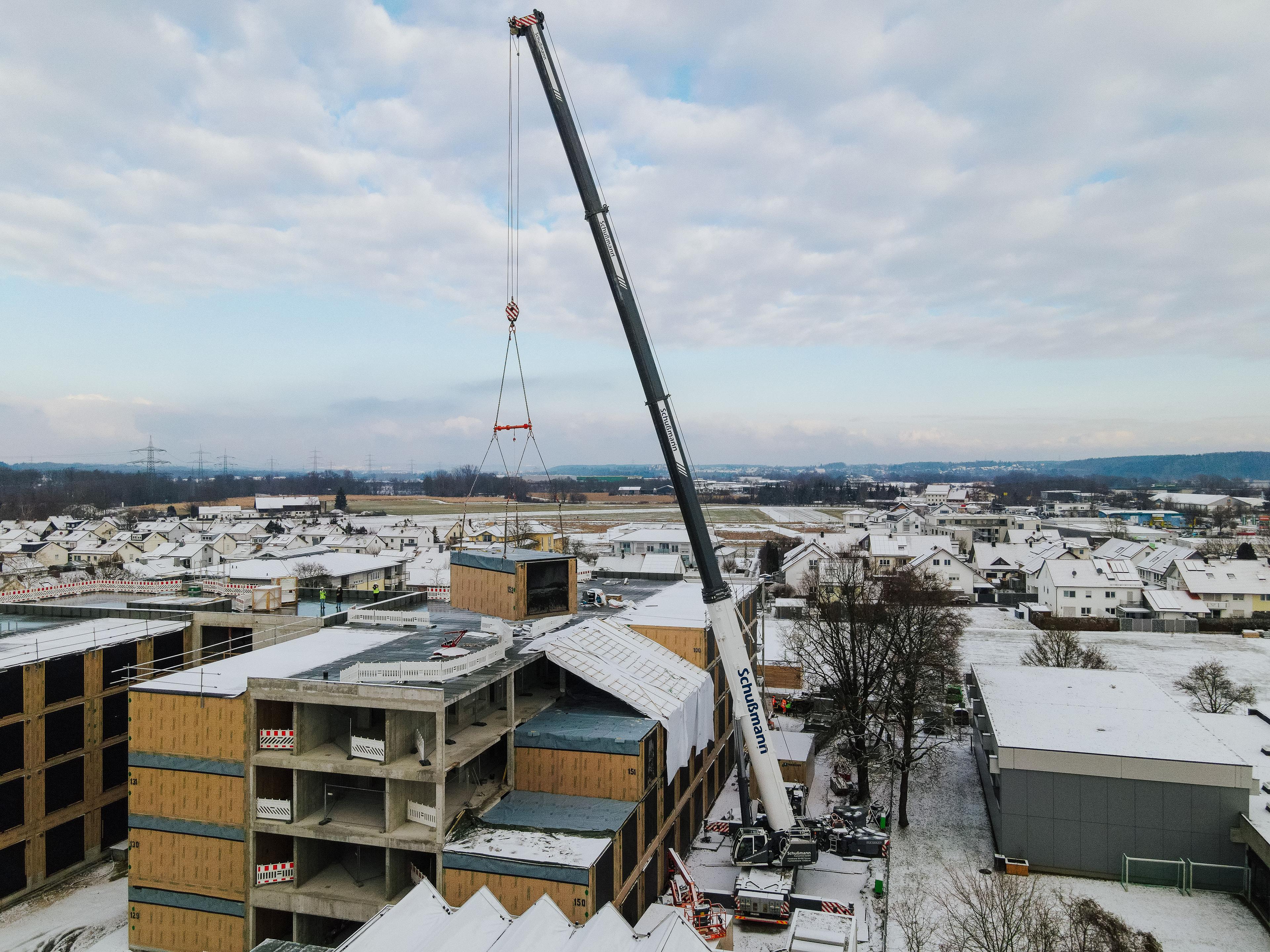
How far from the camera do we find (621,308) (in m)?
23.0

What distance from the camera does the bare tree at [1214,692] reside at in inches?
1635

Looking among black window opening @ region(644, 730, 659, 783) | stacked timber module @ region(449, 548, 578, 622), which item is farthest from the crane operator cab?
stacked timber module @ region(449, 548, 578, 622)

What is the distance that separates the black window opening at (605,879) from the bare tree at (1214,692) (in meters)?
36.5

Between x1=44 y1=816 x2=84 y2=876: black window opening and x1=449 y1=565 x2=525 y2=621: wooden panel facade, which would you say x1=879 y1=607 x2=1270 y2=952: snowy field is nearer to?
x1=449 y1=565 x2=525 y2=621: wooden panel facade

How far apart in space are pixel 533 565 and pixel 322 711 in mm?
8747

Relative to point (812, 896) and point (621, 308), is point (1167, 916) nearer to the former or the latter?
point (812, 896)

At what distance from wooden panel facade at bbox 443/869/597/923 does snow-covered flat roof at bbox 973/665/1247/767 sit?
17.1 metres

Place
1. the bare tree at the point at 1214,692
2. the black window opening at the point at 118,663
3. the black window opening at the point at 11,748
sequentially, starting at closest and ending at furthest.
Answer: the black window opening at the point at 11,748 < the black window opening at the point at 118,663 < the bare tree at the point at 1214,692

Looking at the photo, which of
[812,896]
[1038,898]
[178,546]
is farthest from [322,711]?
[178,546]

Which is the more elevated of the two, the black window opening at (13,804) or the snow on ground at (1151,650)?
the black window opening at (13,804)

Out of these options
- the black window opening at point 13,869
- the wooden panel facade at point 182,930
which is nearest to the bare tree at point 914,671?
the wooden panel facade at point 182,930

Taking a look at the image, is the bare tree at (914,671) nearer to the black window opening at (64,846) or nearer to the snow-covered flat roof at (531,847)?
the snow-covered flat roof at (531,847)

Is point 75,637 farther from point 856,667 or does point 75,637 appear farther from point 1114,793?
point 1114,793

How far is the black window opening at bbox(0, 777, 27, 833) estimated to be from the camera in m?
26.0
